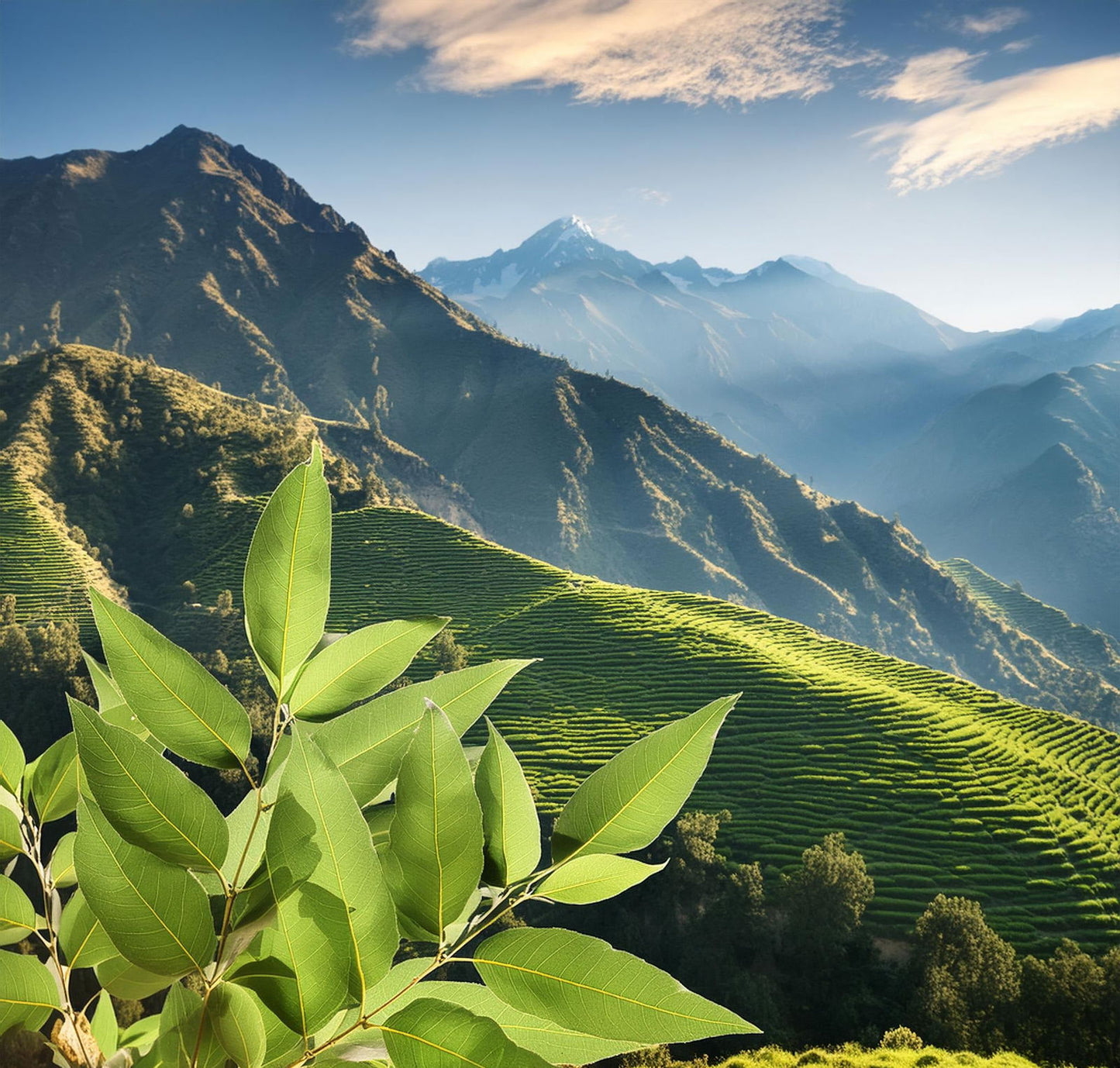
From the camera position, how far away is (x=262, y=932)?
0.59 m

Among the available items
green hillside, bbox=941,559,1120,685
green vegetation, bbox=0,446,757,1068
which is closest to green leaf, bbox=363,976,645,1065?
green vegetation, bbox=0,446,757,1068

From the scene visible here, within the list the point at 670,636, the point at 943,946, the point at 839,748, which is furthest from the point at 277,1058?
the point at 670,636

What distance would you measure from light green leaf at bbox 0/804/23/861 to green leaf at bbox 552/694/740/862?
60cm

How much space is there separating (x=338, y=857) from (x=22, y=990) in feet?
1.58

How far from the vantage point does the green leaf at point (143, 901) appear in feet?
1.78

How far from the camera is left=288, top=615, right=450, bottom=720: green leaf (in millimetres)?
645

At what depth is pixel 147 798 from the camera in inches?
20.9

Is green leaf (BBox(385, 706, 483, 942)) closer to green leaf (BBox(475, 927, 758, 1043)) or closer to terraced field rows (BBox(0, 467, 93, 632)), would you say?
green leaf (BBox(475, 927, 758, 1043))

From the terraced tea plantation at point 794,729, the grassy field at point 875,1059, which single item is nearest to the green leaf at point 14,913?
the grassy field at point 875,1059

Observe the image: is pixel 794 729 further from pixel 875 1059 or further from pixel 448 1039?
pixel 448 1039

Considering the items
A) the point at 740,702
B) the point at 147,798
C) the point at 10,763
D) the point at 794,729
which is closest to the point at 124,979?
the point at 10,763

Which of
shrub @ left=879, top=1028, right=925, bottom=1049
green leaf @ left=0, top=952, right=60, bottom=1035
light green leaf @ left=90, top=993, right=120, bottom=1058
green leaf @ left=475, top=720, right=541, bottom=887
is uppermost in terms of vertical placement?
green leaf @ left=475, top=720, right=541, bottom=887

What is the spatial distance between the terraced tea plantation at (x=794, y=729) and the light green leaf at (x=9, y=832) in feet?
105

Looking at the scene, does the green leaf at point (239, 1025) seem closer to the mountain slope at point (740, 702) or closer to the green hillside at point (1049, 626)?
the mountain slope at point (740, 702)
